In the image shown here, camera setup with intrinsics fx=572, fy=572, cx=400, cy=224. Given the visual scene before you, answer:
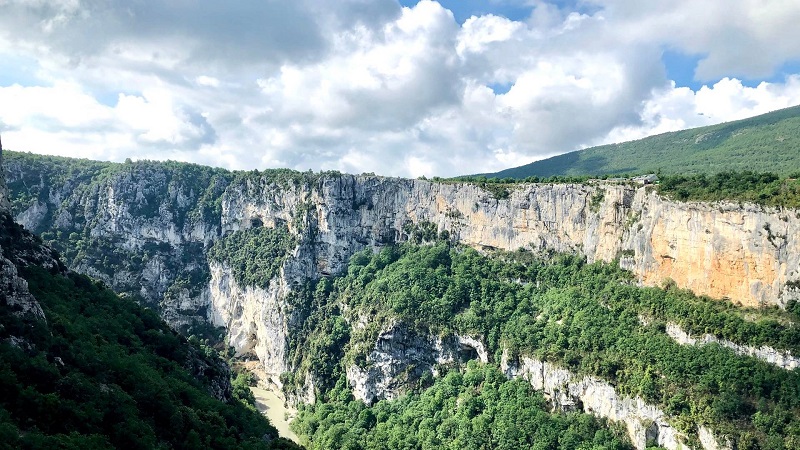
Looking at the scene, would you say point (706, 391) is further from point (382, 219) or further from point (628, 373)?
point (382, 219)

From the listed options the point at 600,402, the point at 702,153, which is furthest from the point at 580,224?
the point at 702,153

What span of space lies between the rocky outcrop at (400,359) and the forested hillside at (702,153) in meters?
49.9

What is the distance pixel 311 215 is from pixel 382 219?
42.0 feet

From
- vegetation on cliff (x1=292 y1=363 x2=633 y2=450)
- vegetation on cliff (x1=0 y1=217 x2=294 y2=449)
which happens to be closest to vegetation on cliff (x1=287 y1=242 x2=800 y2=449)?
vegetation on cliff (x1=292 y1=363 x2=633 y2=450)

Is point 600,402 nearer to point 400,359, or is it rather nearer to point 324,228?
point 400,359

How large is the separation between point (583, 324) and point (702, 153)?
65014 mm

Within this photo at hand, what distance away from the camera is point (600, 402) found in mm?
55750

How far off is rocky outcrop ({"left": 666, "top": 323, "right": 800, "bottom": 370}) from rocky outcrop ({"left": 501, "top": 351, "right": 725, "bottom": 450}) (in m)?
7.32

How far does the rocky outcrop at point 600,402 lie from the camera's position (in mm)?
49594

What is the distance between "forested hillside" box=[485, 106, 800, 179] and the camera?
9388cm

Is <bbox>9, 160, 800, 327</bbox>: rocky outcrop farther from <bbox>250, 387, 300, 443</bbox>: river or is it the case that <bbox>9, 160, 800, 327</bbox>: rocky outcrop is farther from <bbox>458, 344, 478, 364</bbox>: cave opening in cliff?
<bbox>250, 387, 300, 443</bbox>: river

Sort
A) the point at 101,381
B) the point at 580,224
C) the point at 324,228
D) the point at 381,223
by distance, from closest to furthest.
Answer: the point at 101,381 → the point at 580,224 → the point at 381,223 → the point at 324,228

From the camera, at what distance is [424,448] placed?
60.2 meters

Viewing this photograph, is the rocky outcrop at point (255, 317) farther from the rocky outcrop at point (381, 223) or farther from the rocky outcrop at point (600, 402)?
the rocky outcrop at point (600, 402)
